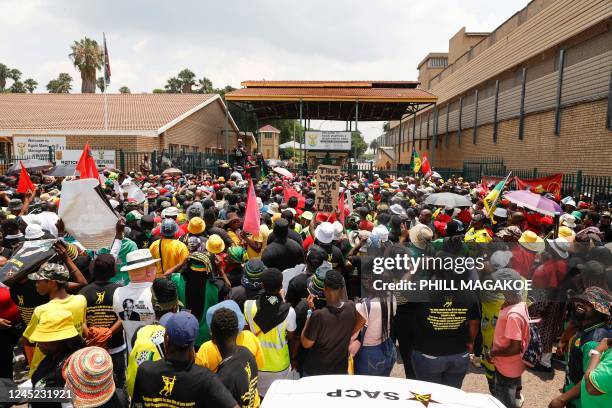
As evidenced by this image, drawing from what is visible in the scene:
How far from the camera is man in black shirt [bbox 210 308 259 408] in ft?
8.61

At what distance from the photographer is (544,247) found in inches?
216

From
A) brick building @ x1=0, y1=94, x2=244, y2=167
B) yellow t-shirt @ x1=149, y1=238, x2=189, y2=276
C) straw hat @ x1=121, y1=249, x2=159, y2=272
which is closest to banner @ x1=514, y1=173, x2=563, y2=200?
yellow t-shirt @ x1=149, y1=238, x2=189, y2=276

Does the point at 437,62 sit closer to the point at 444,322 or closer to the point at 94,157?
the point at 94,157

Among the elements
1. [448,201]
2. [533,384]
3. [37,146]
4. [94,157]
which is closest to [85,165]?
[448,201]

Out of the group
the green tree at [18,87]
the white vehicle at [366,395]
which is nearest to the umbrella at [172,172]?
the white vehicle at [366,395]

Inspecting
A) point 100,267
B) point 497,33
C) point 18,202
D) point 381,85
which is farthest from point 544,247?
point 381,85

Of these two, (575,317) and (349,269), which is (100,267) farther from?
(575,317)

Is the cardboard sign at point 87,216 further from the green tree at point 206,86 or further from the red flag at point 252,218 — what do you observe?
the green tree at point 206,86

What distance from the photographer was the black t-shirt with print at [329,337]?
342cm

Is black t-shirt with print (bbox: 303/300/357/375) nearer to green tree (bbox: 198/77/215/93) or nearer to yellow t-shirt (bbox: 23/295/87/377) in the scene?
yellow t-shirt (bbox: 23/295/87/377)

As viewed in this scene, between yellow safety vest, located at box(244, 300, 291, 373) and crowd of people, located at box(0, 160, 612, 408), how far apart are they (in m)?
0.01

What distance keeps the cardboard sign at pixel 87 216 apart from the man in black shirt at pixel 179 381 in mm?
3322

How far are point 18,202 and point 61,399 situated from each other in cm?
575

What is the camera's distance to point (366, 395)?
2.14 metres
